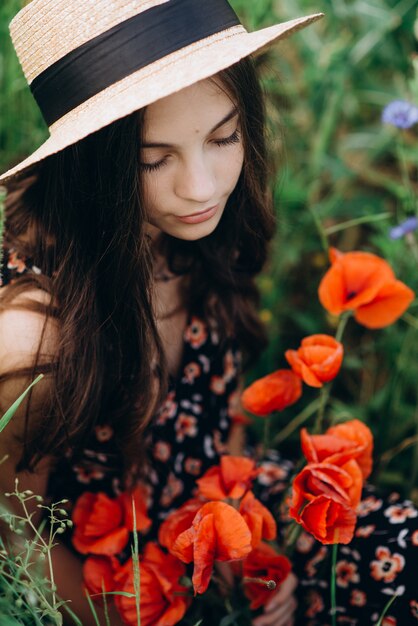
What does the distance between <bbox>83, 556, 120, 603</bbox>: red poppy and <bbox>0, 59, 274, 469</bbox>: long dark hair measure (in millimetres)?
172

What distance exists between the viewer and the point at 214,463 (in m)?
1.27

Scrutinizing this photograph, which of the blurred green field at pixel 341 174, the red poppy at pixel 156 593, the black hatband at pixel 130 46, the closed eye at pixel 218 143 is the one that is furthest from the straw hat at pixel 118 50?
the red poppy at pixel 156 593

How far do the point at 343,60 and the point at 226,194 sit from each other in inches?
33.2

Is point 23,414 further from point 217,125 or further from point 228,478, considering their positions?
point 217,125

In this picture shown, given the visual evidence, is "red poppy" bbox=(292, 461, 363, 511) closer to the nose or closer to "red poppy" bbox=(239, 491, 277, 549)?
"red poppy" bbox=(239, 491, 277, 549)

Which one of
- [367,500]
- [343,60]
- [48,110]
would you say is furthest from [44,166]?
[343,60]

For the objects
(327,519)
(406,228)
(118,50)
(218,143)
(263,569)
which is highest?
(118,50)

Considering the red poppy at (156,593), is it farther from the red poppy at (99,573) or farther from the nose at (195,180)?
the nose at (195,180)

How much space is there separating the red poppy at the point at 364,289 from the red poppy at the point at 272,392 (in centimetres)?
14

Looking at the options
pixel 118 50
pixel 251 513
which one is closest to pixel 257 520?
pixel 251 513

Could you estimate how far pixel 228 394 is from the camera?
4.26 ft

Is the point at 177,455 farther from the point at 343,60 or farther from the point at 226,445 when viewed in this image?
the point at 343,60

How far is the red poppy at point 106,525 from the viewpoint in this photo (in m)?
0.98

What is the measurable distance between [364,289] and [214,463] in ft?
1.58
